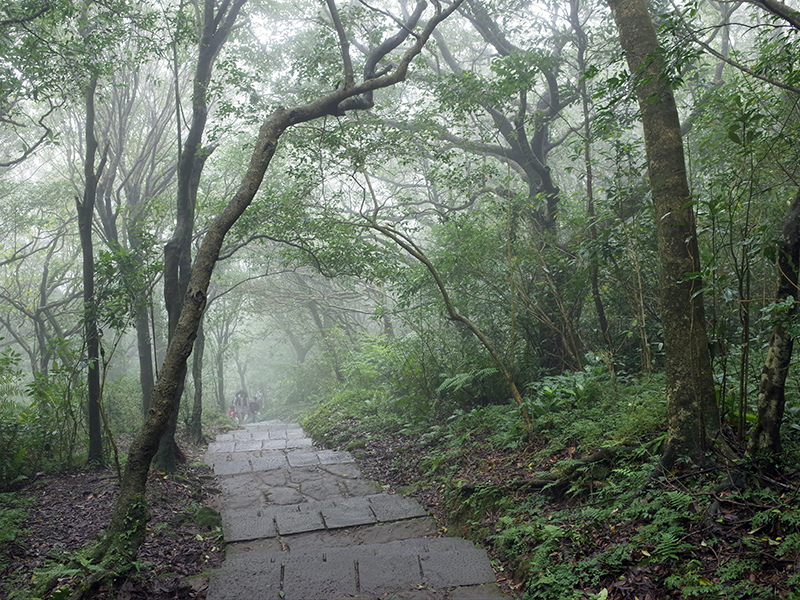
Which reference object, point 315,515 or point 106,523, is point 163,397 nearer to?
point 106,523

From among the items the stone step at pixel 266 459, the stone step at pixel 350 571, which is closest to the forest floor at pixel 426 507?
the stone step at pixel 350 571

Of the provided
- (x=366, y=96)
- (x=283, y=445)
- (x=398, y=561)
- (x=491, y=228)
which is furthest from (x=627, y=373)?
(x=283, y=445)

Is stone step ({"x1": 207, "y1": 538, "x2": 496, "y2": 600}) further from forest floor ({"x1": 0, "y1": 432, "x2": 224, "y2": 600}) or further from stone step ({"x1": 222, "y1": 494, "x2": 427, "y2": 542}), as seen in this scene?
stone step ({"x1": 222, "y1": 494, "x2": 427, "y2": 542})

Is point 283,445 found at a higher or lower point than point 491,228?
lower

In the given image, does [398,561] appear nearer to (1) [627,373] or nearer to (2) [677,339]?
(2) [677,339]

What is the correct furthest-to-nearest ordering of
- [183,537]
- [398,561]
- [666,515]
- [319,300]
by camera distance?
1. [319,300]
2. [183,537]
3. [398,561]
4. [666,515]

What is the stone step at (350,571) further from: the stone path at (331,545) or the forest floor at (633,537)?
the forest floor at (633,537)

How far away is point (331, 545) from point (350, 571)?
2.35ft

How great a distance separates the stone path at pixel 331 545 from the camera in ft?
11.1

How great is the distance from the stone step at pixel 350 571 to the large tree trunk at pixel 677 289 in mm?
A: 1530

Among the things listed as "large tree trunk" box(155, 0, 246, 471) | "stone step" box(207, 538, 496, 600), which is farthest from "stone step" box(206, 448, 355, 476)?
"stone step" box(207, 538, 496, 600)

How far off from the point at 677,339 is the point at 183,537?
4.10 meters

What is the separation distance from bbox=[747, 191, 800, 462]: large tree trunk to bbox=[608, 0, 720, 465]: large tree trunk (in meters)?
0.35

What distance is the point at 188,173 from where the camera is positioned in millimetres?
7242
